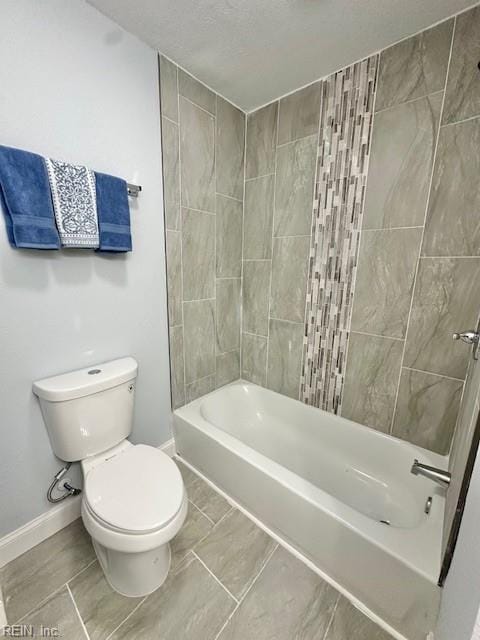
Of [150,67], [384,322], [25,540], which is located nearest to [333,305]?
[384,322]

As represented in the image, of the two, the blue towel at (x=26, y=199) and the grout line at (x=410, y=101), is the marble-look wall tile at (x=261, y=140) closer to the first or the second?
the grout line at (x=410, y=101)

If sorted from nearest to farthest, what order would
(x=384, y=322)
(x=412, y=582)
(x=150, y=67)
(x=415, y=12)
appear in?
(x=412, y=582)
(x=415, y=12)
(x=150, y=67)
(x=384, y=322)

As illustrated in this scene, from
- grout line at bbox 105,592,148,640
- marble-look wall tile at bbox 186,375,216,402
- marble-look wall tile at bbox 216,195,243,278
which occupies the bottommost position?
grout line at bbox 105,592,148,640

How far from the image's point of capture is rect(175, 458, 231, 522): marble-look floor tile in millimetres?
1409

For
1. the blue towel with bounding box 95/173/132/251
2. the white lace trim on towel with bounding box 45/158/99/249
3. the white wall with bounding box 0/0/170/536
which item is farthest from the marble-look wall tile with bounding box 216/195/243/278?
the white lace trim on towel with bounding box 45/158/99/249

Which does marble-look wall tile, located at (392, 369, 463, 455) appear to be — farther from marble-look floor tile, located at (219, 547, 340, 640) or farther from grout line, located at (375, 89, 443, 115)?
grout line, located at (375, 89, 443, 115)

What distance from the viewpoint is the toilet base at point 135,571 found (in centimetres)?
101

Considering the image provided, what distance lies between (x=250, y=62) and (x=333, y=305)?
4.45ft

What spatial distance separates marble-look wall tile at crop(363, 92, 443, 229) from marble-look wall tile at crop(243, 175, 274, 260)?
63 cm

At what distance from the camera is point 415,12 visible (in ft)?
3.56

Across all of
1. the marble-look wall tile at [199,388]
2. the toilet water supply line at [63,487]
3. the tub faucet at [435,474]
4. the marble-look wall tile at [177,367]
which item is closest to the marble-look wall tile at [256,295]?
the marble-look wall tile at [199,388]

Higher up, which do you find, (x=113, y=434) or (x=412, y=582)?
(x=113, y=434)

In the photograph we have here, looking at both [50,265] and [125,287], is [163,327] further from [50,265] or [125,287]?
[50,265]

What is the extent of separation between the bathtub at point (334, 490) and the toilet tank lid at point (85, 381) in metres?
0.58
